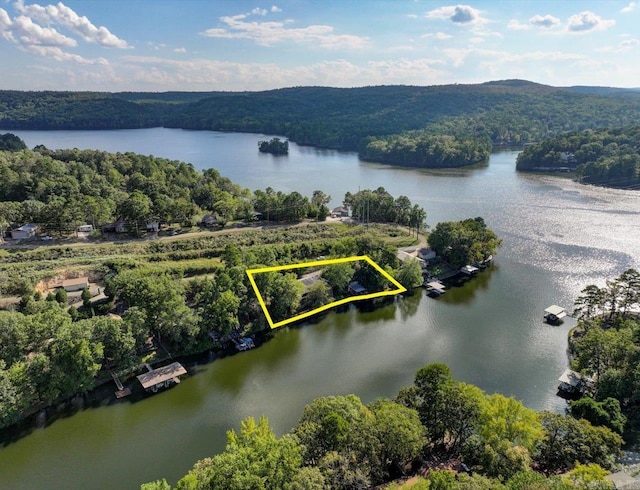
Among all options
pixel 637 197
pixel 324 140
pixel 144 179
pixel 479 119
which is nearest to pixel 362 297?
pixel 144 179

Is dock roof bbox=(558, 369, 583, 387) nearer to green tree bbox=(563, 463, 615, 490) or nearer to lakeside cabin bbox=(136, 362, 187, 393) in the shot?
green tree bbox=(563, 463, 615, 490)

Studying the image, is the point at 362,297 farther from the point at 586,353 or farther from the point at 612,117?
the point at 612,117

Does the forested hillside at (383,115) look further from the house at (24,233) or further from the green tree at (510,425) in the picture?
the green tree at (510,425)

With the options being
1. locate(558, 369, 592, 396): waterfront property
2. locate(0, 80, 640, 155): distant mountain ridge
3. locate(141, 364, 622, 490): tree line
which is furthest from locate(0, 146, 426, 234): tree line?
locate(0, 80, 640, 155): distant mountain ridge

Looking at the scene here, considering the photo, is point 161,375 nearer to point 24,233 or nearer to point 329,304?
point 329,304

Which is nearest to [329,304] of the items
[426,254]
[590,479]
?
[426,254]

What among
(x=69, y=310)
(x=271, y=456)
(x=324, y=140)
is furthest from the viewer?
(x=324, y=140)

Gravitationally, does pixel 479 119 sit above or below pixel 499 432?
above
